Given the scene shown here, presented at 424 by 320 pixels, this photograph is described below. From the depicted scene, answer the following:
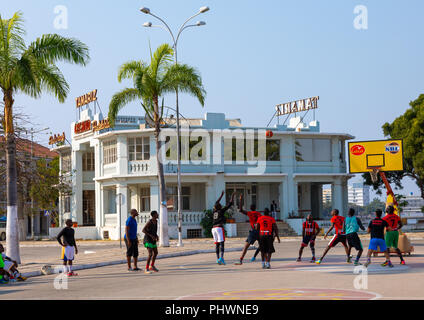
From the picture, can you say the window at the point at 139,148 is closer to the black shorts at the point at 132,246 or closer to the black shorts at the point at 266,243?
the black shorts at the point at 132,246

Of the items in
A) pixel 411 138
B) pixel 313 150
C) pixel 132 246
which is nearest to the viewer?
pixel 132 246

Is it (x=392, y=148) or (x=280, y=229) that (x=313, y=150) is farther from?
(x=392, y=148)

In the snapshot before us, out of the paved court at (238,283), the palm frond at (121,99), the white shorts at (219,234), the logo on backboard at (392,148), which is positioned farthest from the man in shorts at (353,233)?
the palm frond at (121,99)

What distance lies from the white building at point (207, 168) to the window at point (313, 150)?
2.8 inches

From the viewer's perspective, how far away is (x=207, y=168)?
41750 millimetres

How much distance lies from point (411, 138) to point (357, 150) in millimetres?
19634

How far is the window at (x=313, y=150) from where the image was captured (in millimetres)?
44375

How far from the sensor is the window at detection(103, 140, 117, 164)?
4297 centimetres

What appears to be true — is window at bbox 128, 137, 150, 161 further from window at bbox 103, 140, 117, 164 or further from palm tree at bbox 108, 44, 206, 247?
palm tree at bbox 108, 44, 206, 247

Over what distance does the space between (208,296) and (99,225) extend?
33939mm

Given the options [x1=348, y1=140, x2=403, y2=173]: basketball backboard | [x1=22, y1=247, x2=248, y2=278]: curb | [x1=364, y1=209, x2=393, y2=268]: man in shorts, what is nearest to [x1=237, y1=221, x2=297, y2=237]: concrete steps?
[x1=22, y1=247, x2=248, y2=278]: curb

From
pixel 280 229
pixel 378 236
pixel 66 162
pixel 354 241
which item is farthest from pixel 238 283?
pixel 66 162

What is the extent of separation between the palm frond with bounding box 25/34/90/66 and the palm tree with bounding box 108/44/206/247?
7.31 meters
